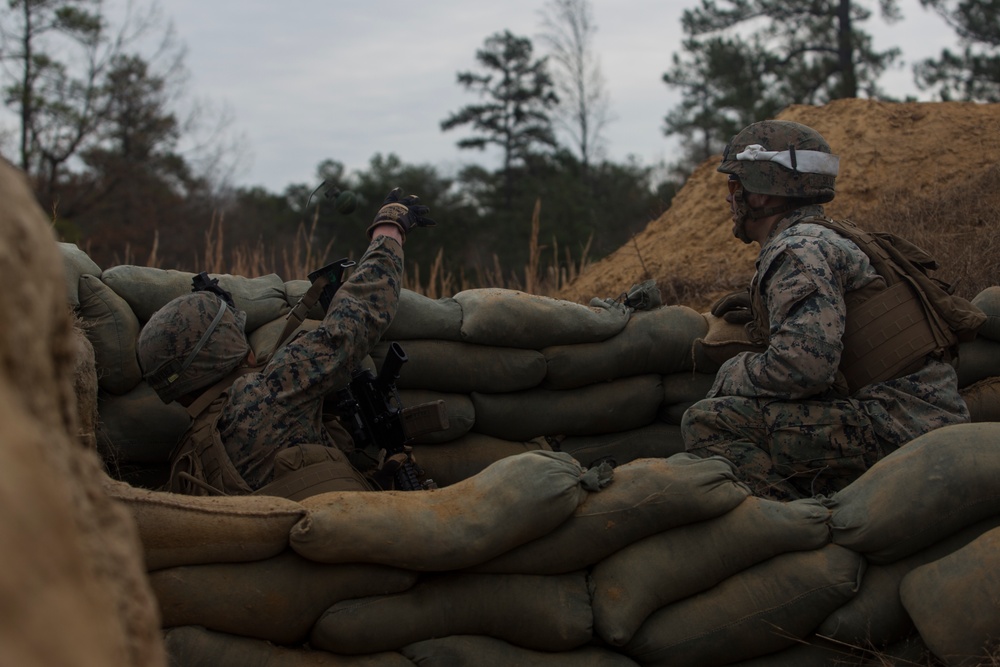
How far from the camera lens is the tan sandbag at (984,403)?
388 cm

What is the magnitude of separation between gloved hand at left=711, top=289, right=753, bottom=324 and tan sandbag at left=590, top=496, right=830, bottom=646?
1.26 m

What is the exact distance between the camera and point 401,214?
12.5 feet

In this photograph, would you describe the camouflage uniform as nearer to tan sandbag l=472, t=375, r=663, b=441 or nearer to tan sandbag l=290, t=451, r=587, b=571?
tan sandbag l=472, t=375, r=663, b=441

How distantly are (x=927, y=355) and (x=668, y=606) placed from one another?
4.47 feet

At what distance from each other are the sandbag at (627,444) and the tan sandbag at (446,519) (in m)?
1.41

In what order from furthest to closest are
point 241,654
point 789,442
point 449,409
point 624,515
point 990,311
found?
point 449,409 < point 990,311 < point 789,442 < point 624,515 < point 241,654

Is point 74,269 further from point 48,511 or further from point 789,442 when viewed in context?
point 48,511

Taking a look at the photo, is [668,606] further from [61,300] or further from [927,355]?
[61,300]

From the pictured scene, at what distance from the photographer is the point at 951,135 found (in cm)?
770

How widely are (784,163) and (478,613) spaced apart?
2.00 meters

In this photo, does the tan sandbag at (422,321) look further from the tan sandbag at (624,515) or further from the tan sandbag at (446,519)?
the tan sandbag at (624,515)

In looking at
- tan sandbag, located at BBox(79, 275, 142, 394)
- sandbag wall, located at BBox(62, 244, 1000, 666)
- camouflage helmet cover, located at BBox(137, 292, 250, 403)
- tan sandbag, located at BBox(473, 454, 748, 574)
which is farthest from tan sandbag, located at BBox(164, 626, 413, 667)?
tan sandbag, located at BBox(79, 275, 142, 394)

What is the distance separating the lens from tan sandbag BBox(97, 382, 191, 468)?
3.68 meters

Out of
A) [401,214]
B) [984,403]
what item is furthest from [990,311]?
[401,214]
